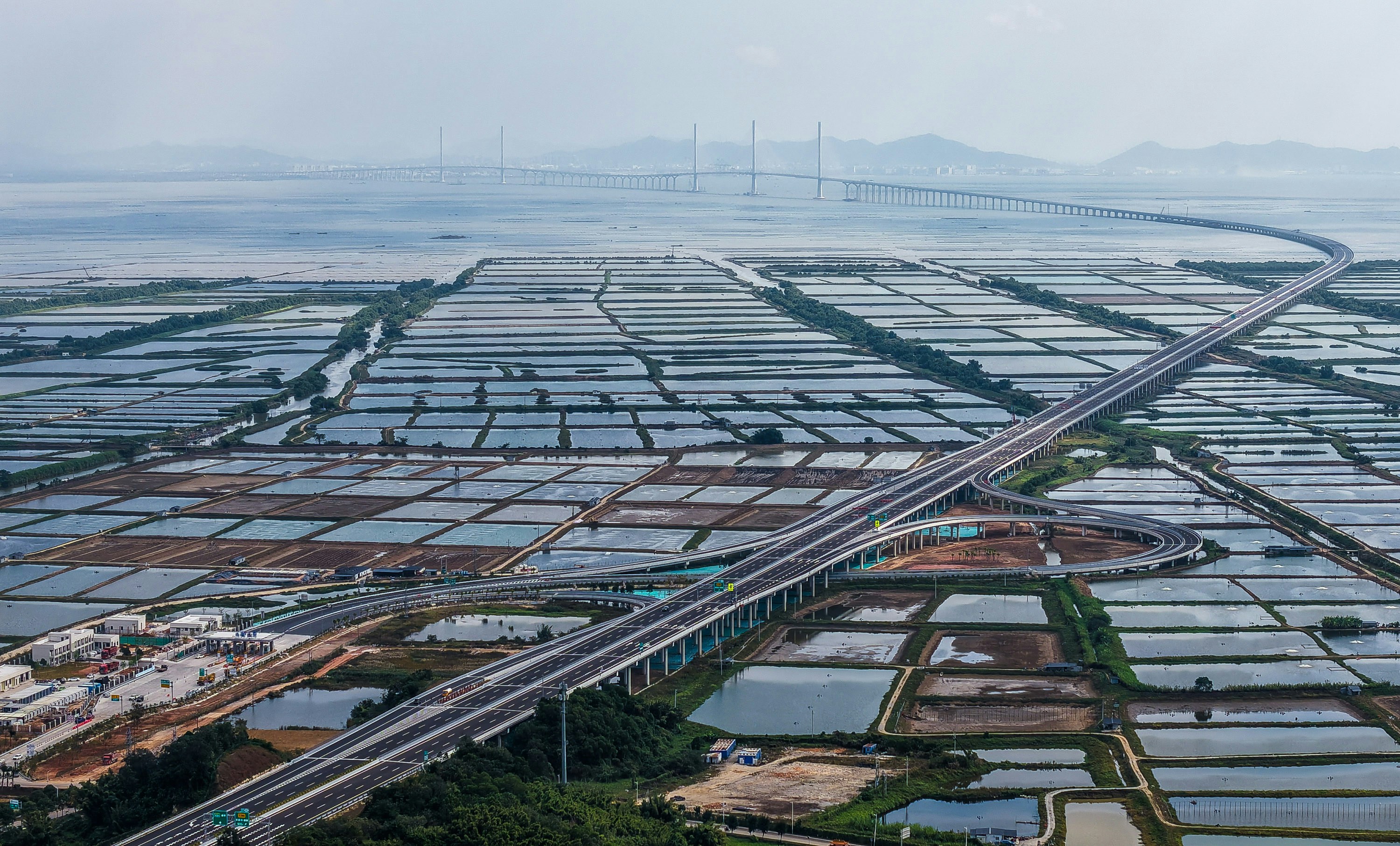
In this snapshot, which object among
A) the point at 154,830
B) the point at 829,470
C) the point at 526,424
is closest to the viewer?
the point at 154,830

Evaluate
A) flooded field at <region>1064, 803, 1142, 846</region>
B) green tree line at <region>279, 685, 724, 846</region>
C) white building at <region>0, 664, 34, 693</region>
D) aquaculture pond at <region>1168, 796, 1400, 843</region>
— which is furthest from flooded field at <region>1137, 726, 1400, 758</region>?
white building at <region>0, 664, 34, 693</region>

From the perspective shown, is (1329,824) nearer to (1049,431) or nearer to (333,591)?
(333,591)

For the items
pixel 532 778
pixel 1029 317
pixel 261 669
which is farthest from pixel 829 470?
pixel 1029 317

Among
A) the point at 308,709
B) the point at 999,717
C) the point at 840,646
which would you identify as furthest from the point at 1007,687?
the point at 308,709

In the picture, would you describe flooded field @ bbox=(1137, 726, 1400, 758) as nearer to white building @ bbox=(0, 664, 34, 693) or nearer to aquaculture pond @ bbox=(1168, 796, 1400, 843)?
aquaculture pond @ bbox=(1168, 796, 1400, 843)

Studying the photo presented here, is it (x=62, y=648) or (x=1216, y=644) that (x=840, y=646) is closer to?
(x=1216, y=644)
